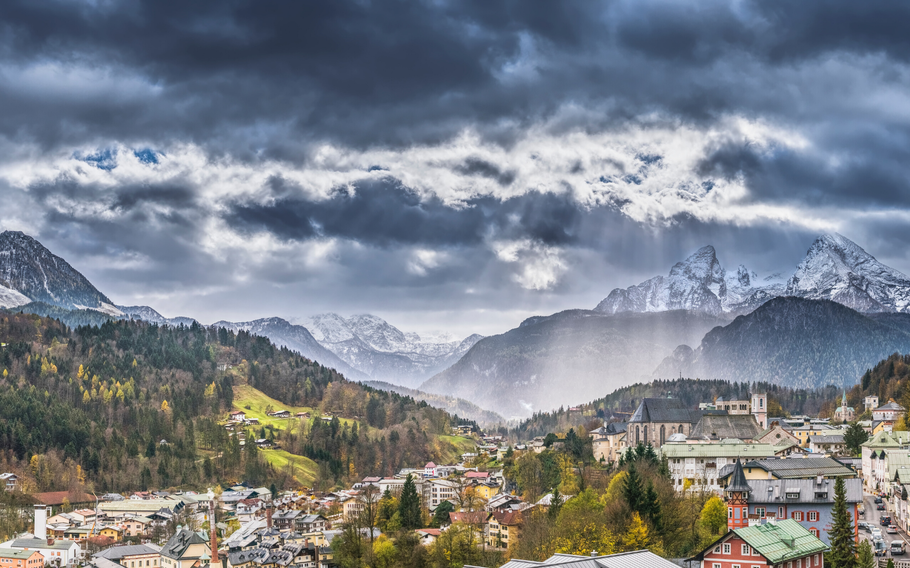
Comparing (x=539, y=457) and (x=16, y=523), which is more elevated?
(x=539, y=457)

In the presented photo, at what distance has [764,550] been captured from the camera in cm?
7650

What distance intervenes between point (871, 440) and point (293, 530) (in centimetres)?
8372

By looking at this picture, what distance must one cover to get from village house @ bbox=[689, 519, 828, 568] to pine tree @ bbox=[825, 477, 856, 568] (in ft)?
4.95

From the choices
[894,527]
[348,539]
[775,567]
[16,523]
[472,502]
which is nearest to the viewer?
[775,567]

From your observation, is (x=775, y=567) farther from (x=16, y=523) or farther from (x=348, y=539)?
(x=16, y=523)

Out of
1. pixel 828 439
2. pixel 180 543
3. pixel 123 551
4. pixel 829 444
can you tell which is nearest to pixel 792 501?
pixel 829 444

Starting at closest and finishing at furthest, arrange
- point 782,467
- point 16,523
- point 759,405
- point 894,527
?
point 894,527 → point 782,467 → point 16,523 → point 759,405

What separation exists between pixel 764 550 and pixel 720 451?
5379 cm

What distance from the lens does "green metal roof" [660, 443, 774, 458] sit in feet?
422

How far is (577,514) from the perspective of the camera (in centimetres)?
10081

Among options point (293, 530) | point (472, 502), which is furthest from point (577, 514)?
point (293, 530)

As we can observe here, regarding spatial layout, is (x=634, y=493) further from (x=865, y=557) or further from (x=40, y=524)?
(x=40, y=524)

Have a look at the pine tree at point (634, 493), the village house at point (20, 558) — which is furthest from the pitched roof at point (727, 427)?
the village house at point (20, 558)

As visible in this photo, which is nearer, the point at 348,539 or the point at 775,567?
the point at 775,567
